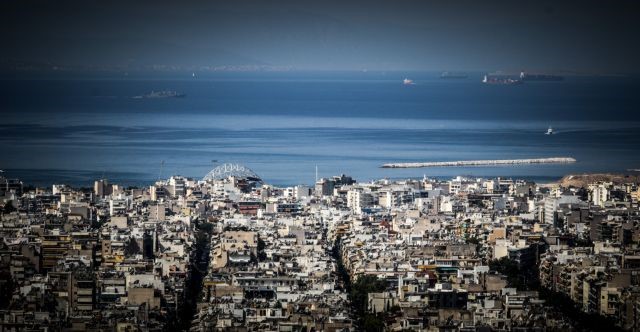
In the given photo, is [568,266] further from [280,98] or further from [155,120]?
[280,98]

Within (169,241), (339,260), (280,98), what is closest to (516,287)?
(339,260)

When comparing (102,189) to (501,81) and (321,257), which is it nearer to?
(321,257)

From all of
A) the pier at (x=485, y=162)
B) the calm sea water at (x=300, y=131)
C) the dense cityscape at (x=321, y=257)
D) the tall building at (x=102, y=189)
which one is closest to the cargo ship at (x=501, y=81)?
the calm sea water at (x=300, y=131)

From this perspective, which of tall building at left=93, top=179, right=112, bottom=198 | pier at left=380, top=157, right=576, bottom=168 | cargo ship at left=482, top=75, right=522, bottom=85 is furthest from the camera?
cargo ship at left=482, top=75, right=522, bottom=85

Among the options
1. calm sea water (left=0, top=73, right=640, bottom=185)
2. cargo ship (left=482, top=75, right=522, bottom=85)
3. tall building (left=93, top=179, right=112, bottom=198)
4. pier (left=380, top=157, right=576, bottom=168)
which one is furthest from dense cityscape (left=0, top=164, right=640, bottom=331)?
cargo ship (left=482, top=75, right=522, bottom=85)

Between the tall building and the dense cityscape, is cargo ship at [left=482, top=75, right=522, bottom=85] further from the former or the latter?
the tall building

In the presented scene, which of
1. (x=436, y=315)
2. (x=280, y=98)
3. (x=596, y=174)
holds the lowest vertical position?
(x=436, y=315)

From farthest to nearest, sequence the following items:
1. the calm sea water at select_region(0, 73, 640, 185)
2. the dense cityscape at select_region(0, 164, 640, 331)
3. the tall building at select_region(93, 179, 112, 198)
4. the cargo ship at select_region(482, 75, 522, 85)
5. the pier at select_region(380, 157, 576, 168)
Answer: the cargo ship at select_region(482, 75, 522, 85)
the pier at select_region(380, 157, 576, 168)
the calm sea water at select_region(0, 73, 640, 185)
the tall building at select_region(93, 179, 112, 198)
the dense cityscape at select_region(0, 164, 640, 331)
